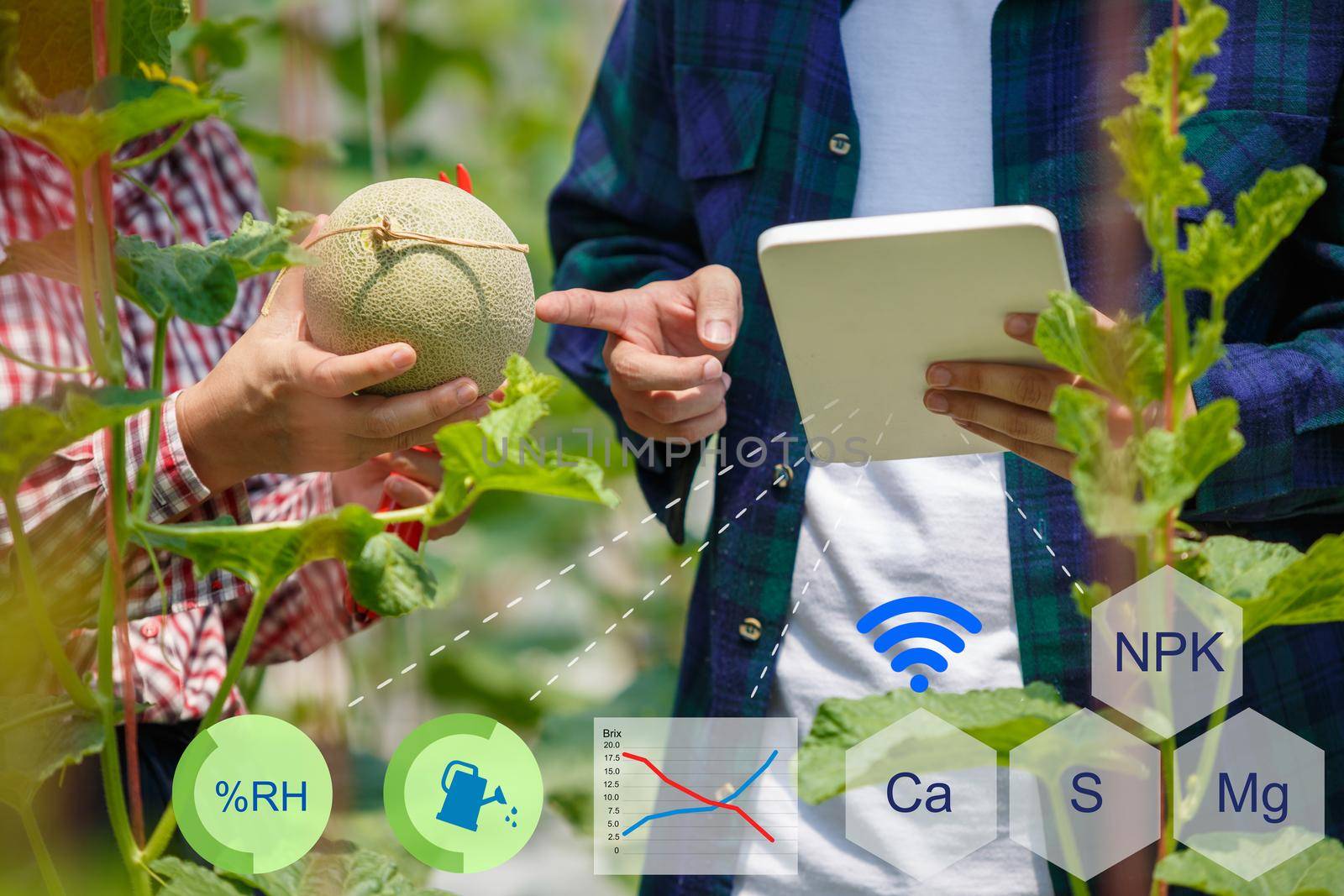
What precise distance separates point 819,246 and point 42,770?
448 mm

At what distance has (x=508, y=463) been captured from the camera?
19.0 inches

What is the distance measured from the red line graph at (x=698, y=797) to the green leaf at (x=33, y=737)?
30 cm

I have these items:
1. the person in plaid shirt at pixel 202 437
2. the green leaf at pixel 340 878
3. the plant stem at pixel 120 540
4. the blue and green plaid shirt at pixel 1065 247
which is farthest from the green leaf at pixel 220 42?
the green leaf at pixel 340 878

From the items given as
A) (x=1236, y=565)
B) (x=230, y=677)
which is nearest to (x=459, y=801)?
(x=230, y=677)

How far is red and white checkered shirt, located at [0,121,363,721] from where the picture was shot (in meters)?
0.69

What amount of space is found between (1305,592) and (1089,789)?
0.19 meters

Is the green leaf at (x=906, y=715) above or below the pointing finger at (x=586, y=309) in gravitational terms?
below

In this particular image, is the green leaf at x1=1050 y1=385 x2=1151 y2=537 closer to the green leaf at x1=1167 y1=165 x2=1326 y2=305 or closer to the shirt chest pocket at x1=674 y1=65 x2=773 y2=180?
the green leaf at x1=1167 y1=165 x2=1326 y2=305

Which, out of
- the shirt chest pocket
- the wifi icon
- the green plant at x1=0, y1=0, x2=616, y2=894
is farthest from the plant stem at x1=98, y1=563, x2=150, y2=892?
the shirt chest pocket

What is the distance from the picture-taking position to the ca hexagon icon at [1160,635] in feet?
1.42

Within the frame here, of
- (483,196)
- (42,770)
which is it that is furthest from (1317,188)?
(483,196)

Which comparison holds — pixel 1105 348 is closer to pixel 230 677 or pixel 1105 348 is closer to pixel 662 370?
pixel 230 677

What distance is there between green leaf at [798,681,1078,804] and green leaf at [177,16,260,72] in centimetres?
98

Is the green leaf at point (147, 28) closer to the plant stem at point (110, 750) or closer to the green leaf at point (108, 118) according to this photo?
the green leaf at point (108, 118)
